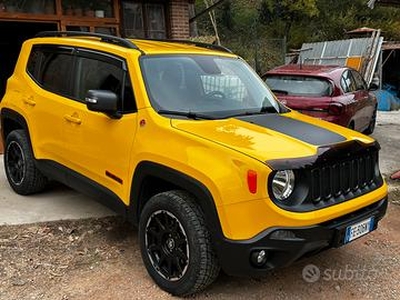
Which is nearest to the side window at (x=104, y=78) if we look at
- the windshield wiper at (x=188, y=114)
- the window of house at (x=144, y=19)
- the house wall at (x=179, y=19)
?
the windshield wiper at (x=188, y=114)

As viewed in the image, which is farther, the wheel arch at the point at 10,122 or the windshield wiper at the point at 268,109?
the wheel arch at the point at 10,122

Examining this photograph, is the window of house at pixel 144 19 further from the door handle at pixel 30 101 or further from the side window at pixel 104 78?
the side window at pixel 104 78

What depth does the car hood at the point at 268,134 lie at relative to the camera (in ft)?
10.5

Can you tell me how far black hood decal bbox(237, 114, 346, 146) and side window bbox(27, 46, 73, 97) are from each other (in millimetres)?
1941

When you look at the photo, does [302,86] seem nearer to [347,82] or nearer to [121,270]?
[347,82]

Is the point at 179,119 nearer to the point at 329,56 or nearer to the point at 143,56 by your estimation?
A: the point at 143,56

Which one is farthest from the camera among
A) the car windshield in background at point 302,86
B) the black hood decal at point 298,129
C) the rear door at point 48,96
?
the car windshield in background at point 302,86

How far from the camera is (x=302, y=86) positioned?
8531 mm

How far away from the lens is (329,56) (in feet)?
59.5

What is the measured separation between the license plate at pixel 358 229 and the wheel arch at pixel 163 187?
95 cm

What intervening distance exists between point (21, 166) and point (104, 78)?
1863 millimetres

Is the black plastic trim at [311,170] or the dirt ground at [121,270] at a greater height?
the black plastic trim at [311,170]

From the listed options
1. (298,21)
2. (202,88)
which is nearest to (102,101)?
(202,88)

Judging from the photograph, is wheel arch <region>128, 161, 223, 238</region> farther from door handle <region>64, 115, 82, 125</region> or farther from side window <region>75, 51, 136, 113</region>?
door handle <region>64, 115, 82, 125</region>
